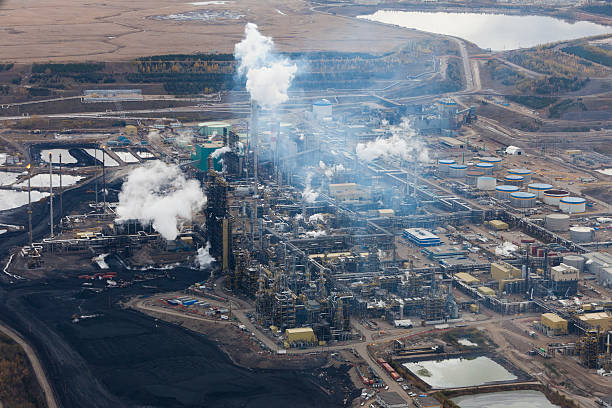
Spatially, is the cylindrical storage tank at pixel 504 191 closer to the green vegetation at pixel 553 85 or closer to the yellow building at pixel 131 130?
the green vegetation at pixel 553 85

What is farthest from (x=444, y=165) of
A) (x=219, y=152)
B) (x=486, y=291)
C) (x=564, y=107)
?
(x=486, y=291)

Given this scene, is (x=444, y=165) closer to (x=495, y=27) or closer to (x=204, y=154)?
(x=204, y=154)

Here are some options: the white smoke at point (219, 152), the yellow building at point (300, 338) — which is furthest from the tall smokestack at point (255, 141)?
the yellow building at point (300, 338)

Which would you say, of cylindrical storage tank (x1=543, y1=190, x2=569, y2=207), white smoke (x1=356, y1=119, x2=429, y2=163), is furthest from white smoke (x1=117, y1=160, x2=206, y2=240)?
cylindrical storage tank (x1=543, y1=190, x2=569, y2=207)

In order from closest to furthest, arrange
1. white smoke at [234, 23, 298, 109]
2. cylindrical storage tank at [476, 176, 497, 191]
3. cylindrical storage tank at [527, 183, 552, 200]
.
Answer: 1. cylindrical storage tank at [527, 183, 552, 200]
2. cylindrical storage tank at [476, 176, 497, 191]
3. white smoke at [234, 23, 298, 109]

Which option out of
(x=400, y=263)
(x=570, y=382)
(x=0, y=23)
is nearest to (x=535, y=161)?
(x=400, y=263)

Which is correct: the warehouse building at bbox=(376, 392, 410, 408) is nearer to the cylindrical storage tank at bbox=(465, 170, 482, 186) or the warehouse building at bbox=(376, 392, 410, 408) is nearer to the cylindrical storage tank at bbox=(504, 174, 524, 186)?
the cylindrical storage tank at bbox=(504, 174, 524, 186)
